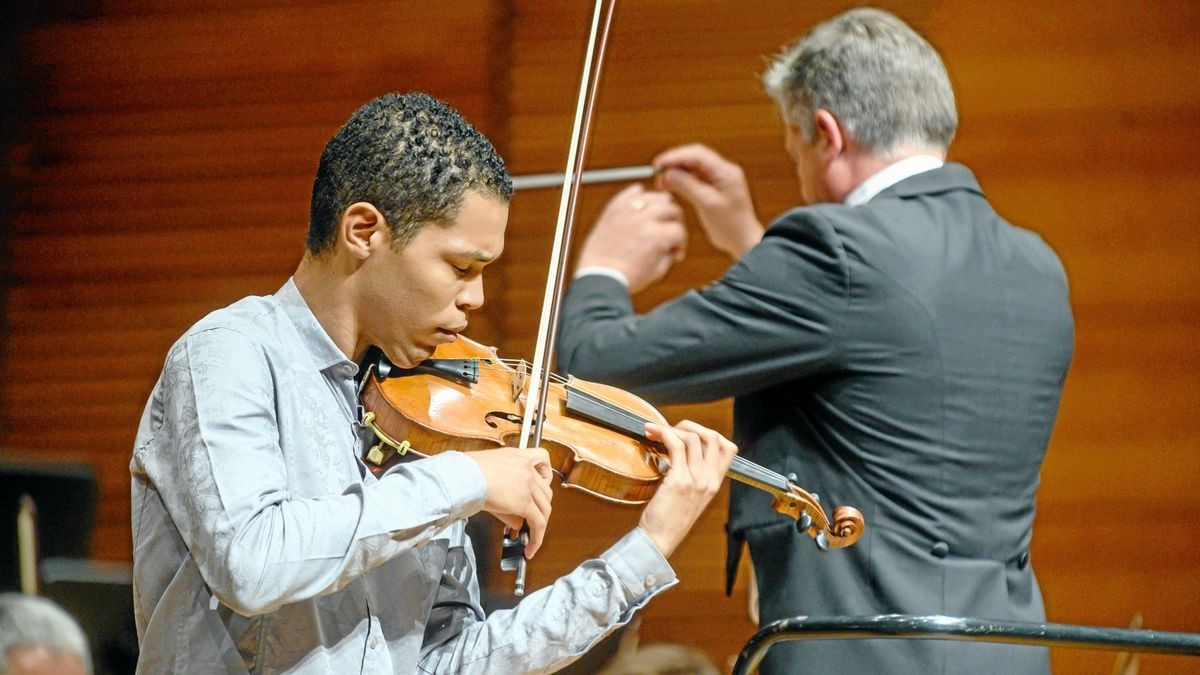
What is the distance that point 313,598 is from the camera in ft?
4.40

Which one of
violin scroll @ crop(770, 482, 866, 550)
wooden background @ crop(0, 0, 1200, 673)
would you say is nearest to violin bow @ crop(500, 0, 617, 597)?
violin scroll @ crop(770, 482, 866, 550)

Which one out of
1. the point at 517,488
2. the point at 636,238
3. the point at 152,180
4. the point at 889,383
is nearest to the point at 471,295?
the point at 517,488

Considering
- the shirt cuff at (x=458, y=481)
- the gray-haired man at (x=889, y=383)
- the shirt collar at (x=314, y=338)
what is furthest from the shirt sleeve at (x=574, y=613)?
the gray-haired man at (x=889, y=383)

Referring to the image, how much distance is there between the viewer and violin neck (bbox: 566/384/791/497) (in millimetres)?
1662

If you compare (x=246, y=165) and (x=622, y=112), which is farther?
(x=246, y=165)

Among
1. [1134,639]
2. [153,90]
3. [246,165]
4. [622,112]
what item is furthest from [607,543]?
[1134,639]

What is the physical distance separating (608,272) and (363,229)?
848 mm

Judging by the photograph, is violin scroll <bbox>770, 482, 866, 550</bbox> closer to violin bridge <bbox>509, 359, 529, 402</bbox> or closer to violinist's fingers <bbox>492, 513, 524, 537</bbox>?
violin bridge <bbox>509, 359, 529, 402</bbox>

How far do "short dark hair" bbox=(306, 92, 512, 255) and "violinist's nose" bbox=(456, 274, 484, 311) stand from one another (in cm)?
7

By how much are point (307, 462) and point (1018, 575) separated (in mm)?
1120

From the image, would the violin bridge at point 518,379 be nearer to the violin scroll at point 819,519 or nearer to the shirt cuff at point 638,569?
the shirt cuff at point 638,569

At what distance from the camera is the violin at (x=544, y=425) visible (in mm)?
1455

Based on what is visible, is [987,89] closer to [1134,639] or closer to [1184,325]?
[1184,325]

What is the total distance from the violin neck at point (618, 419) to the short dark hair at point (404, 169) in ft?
1.00
